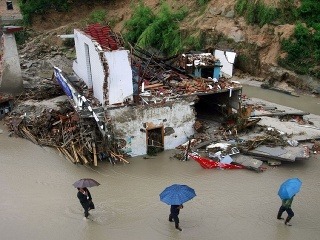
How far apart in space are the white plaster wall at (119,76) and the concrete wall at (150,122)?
0.55 metres

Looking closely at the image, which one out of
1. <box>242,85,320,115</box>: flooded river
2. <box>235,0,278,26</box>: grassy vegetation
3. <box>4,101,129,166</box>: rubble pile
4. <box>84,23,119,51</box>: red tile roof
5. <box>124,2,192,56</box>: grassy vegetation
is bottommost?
<box>242,85,320,115</box>: flooded river

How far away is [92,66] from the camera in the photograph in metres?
16.4

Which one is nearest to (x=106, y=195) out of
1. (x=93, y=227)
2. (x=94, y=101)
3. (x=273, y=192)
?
(x=93, y=227)

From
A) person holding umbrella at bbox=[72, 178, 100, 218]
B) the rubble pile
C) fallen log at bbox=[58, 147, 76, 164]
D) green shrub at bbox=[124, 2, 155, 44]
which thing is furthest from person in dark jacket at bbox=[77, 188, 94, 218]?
green shrub at bbox=[124, 2, 155, 44]

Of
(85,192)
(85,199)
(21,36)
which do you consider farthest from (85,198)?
(21,36)

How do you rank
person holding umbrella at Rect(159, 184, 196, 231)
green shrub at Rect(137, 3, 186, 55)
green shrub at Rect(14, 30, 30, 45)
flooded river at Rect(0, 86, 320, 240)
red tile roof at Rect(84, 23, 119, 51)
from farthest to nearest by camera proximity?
green shrub at Rect(14, 30, 30, 45) < green shrub at Rect(137, 3, 186, 55) < red tile roof at Rect(84, 23, 119, 51) < flooded river at Rect(0, 86, 320, 240) < person holding umbrella at Rect(159, 184, 196, 231)

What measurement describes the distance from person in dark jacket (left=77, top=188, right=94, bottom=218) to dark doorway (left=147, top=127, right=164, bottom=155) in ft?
14.6

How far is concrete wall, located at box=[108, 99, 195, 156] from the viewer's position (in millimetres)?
14922

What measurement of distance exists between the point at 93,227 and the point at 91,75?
7.57 m

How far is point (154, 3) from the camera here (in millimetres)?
34250

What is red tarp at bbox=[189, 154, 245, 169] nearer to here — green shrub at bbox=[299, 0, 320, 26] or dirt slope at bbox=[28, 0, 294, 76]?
dirt slope at bbox=[28, 0, 294, 76]

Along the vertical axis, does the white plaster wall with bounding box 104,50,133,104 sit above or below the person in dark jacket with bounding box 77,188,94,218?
above

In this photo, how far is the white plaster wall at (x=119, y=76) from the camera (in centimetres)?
1448

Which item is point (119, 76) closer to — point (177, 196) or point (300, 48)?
point (177, 196)
